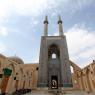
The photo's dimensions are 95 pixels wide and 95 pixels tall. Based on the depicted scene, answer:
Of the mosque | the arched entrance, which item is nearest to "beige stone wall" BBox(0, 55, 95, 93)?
the mosque

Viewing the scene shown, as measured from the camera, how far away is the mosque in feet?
61.2

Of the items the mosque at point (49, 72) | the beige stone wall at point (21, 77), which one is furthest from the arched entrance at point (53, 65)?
the beige stone wall at point (21, 77)

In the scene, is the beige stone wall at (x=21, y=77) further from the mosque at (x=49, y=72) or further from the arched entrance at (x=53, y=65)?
the arched entrance at (x=53, y=65)

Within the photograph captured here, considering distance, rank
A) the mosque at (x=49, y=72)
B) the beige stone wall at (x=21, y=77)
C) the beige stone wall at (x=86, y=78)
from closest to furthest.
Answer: the beige stone wall at (x=21, y=77)
the mosque at (x=49, y=72)
the beige stone wall at (x=86, y=78)

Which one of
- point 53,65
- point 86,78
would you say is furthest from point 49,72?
point 86,78

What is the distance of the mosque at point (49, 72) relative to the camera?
1866 centimetres

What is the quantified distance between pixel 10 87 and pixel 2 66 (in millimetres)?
4614

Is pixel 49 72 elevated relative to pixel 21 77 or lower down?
elevated

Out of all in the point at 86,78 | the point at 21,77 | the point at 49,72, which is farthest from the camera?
the point at 86,78

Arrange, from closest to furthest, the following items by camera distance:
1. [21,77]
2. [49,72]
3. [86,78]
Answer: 1. [21,77]
2. [49,72]
3. [86,78]

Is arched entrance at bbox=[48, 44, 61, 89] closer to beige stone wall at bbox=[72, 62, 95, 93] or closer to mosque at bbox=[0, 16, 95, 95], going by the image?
mosque at bbox=[0, 16, 95, 95]

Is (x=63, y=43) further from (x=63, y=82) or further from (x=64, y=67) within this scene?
(x=63, y=82)

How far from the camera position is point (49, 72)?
2523 centimetres

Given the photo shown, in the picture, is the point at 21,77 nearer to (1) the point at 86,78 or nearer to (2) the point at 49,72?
(2) the point at 49,72
